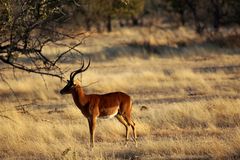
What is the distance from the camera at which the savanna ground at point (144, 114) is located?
12.5 m

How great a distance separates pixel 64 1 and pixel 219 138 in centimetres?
460

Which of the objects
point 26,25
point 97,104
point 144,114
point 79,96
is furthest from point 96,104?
point 144,114

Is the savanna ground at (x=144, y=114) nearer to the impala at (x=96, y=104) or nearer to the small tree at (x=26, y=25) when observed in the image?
the impala at (x=96, y=104)

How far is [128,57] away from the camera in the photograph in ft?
112

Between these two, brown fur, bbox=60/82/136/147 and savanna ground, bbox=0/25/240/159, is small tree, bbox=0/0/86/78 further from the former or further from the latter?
savanna ground, bbox=0/25/240/159

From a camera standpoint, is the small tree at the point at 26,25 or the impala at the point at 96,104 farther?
the impala at the point at 96,104

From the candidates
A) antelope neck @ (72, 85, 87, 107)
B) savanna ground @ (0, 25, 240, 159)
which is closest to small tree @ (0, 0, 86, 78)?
antelope neck @ (72, 85, 87, 107)

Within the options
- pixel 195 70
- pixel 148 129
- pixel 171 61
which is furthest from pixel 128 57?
pixel 148 129

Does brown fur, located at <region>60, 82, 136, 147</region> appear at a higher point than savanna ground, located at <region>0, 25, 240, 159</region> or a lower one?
higher

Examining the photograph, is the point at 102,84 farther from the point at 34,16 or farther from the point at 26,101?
the point at 34,16

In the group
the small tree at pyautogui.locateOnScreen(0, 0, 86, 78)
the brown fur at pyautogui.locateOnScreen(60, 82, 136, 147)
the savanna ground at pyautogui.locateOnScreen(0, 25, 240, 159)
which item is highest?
the small tree at pyautogui.locateOnScreen(0, 0, 86, 78)

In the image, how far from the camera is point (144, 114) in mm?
17172

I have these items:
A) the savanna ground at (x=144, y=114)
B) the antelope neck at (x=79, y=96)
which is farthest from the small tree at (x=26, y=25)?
the savanna ground at (x=144, y=114)

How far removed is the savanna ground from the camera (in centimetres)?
1253
